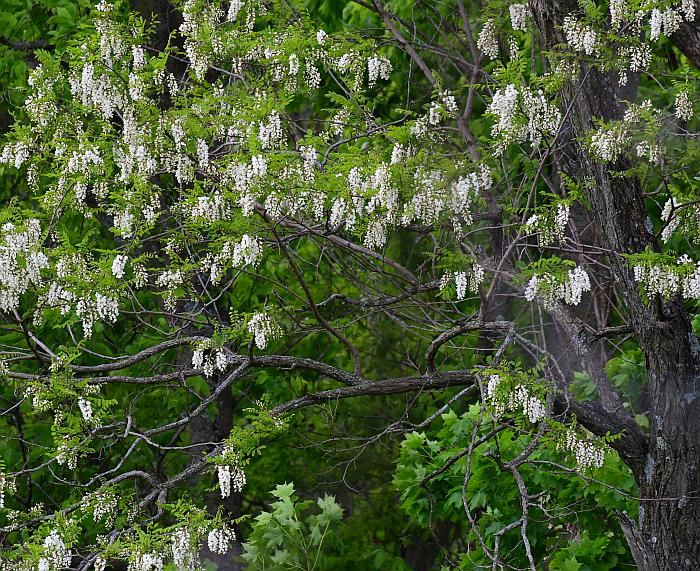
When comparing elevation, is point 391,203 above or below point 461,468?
above

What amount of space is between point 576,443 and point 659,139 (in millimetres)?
1705

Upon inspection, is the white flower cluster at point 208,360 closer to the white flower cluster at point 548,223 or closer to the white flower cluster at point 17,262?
the white flower cluster at point 17,262

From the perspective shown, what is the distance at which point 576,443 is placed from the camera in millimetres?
6086

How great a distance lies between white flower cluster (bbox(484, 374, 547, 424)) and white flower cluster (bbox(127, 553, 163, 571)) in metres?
2.04

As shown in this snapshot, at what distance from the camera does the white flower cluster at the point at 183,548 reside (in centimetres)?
618

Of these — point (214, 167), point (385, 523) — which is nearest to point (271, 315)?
point (214, 167)

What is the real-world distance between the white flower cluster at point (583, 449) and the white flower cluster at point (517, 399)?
0.80ft

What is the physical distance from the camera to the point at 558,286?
6270mm

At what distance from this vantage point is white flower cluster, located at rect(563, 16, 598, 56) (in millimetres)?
6207

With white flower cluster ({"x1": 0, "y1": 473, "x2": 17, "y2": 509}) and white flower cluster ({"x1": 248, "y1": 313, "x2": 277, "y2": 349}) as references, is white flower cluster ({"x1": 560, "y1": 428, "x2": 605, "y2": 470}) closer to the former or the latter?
white flower cluster ({"x1": 248, "y1": 313, "x2": 277, "y2": 349})

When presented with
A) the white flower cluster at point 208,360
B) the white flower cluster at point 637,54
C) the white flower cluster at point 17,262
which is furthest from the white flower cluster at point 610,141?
the white flower cluster at point 17,262

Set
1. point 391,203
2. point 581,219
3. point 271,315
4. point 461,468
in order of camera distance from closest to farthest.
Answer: point 391,203
point 271,315
point 461,468
point 581,219

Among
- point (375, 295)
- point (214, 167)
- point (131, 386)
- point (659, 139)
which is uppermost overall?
point (659, 139)

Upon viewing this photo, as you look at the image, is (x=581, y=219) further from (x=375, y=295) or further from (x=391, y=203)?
(x=391, y=203)
